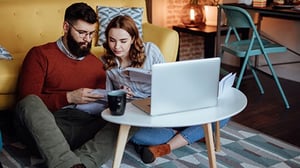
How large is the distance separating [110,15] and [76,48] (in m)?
1.17

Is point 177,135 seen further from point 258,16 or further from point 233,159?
point 258,16

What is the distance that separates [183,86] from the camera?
5.49ft

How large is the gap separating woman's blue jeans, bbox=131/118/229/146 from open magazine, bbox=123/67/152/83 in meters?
0.35

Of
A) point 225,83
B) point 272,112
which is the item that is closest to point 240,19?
point 272,112

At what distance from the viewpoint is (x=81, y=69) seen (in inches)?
89.1

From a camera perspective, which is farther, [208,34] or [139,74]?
[208,34]

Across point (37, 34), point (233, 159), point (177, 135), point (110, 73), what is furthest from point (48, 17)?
point (233, 159)

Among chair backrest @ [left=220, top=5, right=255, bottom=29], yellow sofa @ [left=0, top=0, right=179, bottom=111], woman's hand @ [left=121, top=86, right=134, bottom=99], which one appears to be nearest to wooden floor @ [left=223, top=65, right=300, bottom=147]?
chair backrest @ [left=220, top=5, right=255, bottom=29]

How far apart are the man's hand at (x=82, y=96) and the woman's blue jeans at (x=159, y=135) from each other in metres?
0.30

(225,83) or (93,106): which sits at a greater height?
(225,83)

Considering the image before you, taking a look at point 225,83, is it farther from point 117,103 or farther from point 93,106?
point 93,106

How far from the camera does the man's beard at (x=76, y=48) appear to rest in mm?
2156

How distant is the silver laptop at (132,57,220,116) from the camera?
5.32ft

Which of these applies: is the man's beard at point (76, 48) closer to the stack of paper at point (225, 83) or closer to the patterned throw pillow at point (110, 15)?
the stack of paper at point (225, 83)
